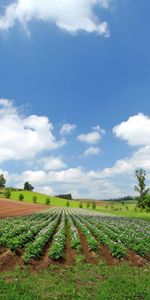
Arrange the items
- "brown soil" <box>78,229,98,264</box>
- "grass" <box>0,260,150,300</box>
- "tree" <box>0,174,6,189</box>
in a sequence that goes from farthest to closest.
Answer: "tree" <box>0,174,6,189</box>, "brown soil" <box>78,229,98,264</box>, "grass" <box>0,260,150,300</box>

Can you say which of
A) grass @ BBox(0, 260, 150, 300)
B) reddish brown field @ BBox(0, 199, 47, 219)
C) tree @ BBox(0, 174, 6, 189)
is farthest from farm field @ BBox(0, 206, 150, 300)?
tree @ BBox(0, 174, 6, 189)

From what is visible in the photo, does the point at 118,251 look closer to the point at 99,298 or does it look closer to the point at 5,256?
the point at 5,256

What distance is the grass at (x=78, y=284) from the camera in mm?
11641

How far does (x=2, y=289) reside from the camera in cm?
1184

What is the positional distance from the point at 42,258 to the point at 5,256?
6.18ft

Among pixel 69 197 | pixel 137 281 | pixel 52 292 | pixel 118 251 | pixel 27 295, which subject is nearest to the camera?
pixel 27 295

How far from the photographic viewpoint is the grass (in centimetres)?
1164

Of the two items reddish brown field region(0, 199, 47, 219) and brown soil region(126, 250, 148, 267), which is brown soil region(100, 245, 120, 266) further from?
reddish brown field region(0, 199, 47, 219)

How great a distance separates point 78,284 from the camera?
43.9ft

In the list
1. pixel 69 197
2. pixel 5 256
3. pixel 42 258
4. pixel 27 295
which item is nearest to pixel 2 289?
pixel 27 295

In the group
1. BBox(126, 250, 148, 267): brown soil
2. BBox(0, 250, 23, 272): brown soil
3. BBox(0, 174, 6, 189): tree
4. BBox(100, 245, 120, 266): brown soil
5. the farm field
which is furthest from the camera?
BBox(0, 174, 6, 189): tree

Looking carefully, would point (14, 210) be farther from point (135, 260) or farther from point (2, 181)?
point (2, 181)

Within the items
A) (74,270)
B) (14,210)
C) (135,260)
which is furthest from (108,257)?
(14,210)

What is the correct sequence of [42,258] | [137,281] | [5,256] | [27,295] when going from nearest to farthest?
[27,295], [137,281], [5,256], [42,258]
